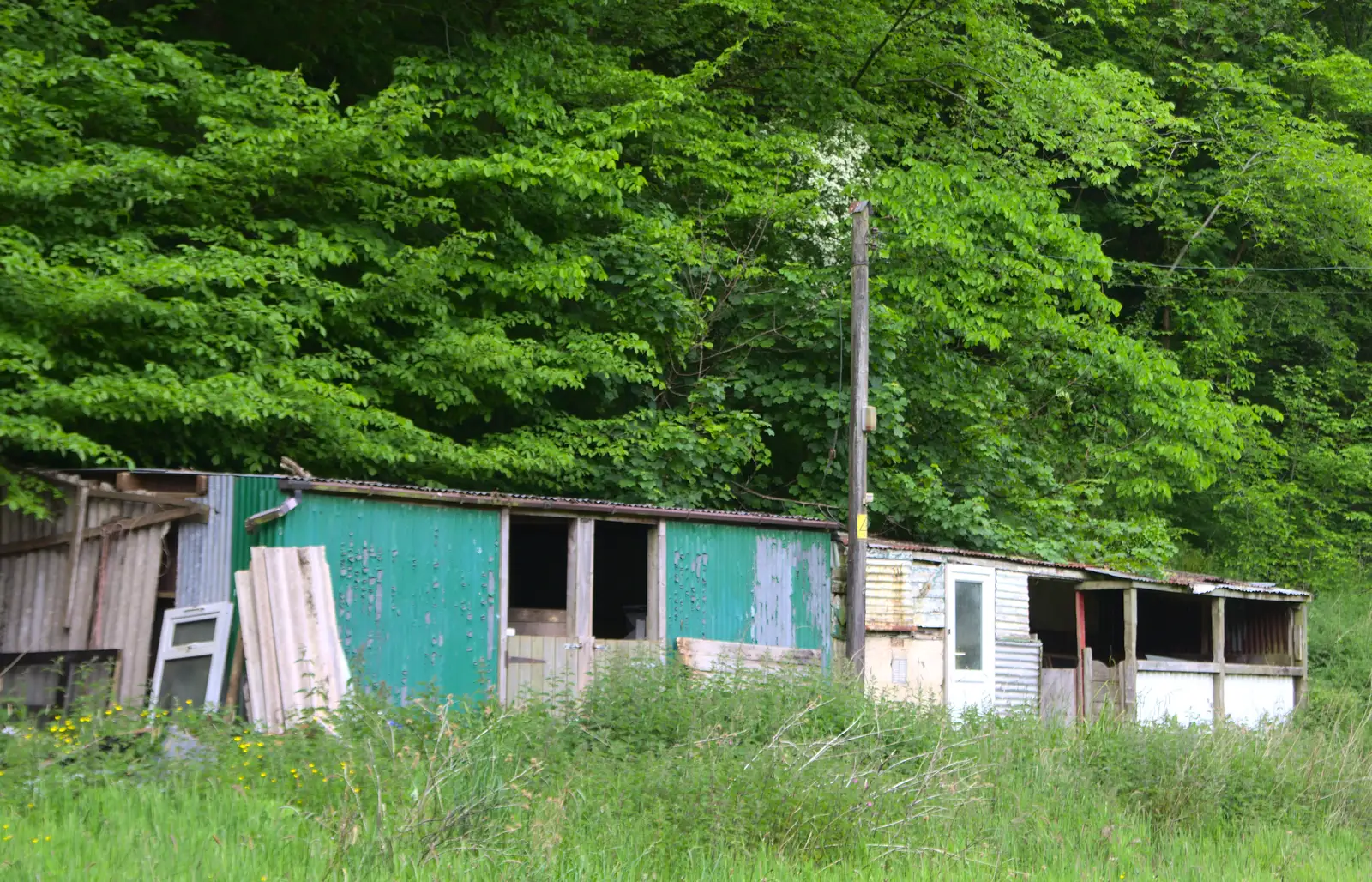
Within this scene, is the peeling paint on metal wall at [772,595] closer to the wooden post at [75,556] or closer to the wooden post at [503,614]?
the wooden post at [503,614]

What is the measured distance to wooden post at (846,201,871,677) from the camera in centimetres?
1433

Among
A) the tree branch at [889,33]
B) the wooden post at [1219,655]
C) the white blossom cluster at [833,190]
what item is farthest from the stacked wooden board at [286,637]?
the tree branch at [889,33]

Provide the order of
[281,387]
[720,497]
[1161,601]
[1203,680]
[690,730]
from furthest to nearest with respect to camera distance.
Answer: [1161,601] → [1203,680] → [720,497] → [281,387] → [690,730]

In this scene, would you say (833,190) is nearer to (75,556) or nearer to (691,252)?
(691,252)

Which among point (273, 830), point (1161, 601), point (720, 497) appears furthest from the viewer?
point (1161, 601)

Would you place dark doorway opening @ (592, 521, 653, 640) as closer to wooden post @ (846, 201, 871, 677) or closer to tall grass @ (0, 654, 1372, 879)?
wooden post @ (846, 201, 871, 677)

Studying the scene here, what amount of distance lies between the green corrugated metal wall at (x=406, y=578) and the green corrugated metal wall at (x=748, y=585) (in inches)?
Result: 95.0

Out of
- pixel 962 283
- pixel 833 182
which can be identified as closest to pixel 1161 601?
pixel 962 283

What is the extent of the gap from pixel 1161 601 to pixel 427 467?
45.4ft

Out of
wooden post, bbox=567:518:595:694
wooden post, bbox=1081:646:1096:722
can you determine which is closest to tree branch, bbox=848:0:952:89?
wooden post, bbox=1081:646:1096:722

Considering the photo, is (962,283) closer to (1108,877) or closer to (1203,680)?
(1203,680)

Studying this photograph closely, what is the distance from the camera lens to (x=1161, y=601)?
2161 centimetres

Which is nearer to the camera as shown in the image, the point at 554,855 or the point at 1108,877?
the point at 554,855

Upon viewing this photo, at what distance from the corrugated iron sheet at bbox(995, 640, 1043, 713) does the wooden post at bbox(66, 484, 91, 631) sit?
1079 cm
